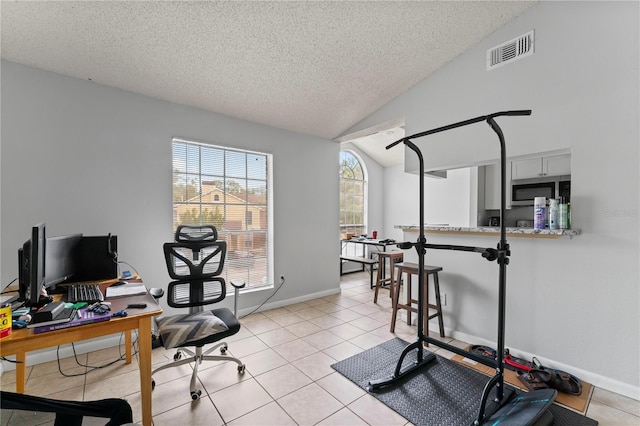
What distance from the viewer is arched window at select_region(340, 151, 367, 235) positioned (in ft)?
20.8

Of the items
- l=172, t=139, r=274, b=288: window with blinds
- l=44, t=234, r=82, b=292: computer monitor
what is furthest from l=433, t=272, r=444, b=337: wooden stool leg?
l=44, t=234, r=82, b=292: computer monitor

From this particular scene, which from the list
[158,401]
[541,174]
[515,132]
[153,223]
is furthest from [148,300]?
[541,174]

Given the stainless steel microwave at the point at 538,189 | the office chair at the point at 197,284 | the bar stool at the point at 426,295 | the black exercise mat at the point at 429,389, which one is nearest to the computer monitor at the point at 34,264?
the office chair at the point at 197,284

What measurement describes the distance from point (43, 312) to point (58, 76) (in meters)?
2.19

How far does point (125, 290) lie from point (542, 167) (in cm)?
488

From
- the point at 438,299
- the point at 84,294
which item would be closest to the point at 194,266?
the point at 84,294

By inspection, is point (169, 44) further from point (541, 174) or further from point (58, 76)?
point (541, 174)

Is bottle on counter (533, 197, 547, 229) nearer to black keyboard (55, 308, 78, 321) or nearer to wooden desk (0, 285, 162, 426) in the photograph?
wooden desk (0, 285, 162, 426)

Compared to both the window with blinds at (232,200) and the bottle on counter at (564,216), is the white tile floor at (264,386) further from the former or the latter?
the bottle on counter at (564,216)

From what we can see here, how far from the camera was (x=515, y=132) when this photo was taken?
2.57 m

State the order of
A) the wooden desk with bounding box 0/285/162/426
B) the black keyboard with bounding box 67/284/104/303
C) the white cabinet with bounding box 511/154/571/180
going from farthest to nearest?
the white cabinet with bounding box 511/154/571/180
the black keyboard with bounding box 67/284/104/303
the wooden desk with bounding box 0/285/162/426

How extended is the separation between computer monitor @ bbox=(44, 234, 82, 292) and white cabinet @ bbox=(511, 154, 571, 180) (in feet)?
15.4

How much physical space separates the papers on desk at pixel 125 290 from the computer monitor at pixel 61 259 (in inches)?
13.2

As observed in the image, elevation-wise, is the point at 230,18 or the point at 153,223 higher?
the point at 230,18
